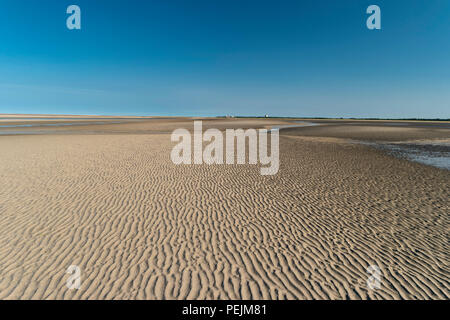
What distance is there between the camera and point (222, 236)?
5.97 meters

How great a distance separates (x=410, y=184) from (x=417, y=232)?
218 inches

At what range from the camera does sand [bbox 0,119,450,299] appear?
4230 millimetres

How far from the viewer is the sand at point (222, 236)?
167 inches

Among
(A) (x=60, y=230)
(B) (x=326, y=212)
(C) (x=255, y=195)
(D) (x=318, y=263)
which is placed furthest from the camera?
(C) (x=255, y=195)

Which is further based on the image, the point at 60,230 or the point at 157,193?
the point at 157,193

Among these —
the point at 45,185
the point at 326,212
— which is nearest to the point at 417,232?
the point at 326,212

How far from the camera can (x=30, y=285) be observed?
4.18 meters
